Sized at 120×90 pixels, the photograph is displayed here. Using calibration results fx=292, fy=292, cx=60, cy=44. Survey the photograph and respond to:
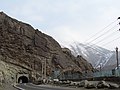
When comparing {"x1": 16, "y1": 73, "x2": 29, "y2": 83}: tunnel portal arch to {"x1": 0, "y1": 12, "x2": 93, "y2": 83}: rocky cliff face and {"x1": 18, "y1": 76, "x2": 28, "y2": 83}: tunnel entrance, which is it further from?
{"x1": 0, "y1": 12, "x2": 93, "y2": 83}: rocky cliff face

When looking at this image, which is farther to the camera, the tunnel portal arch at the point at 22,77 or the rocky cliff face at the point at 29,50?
the rocky cliff face at the point at 29,50

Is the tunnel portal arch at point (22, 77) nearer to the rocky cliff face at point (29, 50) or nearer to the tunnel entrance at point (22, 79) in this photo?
the tunnel entrance at point (22, 79)

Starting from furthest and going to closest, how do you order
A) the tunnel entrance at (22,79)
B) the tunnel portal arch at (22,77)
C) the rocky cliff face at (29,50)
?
the rocky cliff face at (29,50) < the tunnel entrance at (22,79) < the tunnel portal arch at (22,77)

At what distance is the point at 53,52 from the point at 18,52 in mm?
21732

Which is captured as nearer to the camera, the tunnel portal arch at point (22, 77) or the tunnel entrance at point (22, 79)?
the tunnel portal arch at point (22, 77)

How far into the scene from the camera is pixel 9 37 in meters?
161

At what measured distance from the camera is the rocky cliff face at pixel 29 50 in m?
153

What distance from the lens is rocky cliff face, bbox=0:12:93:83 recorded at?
152625mm

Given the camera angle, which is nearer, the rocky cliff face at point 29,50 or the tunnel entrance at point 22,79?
the tunnel entrance at point 22,79

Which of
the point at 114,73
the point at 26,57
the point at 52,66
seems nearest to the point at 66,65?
the point at 52,66

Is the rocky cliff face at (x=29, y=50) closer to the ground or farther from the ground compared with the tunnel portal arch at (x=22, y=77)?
farther from the ground

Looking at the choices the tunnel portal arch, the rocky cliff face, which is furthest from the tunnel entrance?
the rocky cliff face

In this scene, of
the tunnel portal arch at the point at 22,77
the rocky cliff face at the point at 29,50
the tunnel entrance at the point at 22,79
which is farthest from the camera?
the rocky cliff face at the point at 29,50

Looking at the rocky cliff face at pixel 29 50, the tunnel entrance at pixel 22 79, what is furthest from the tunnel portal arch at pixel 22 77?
the rocky cliff face at pixel 29 50
